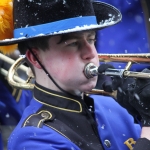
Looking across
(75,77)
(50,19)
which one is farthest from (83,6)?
(75,77)

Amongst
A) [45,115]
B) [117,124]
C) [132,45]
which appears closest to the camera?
[45,115]

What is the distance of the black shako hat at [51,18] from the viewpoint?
1695mm

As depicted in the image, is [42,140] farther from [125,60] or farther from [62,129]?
[125,60]

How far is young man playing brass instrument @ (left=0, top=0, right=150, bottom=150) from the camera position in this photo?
1.69 meters

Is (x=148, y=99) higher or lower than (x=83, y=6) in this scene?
lower

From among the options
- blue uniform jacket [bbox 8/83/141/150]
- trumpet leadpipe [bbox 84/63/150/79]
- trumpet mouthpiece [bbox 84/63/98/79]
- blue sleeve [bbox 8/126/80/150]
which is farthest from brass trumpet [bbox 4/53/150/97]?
blue sleeve [bbox 8/126/80/150]

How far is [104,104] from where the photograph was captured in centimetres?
197

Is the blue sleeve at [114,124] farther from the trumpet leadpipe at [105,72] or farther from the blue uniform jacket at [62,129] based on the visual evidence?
the trumpet leadpipe at [105,72]

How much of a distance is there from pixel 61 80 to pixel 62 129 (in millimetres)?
189

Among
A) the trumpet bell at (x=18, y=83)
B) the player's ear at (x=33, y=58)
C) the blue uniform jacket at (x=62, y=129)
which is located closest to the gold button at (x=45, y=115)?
the blue uniform jacket at (x=62, y=129)

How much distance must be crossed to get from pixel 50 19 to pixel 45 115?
1.24ft

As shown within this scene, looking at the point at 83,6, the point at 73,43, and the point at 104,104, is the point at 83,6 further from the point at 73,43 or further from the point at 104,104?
the point at 104,104

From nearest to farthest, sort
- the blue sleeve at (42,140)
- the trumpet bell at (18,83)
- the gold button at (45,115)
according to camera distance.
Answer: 1. the blue sleeve at (42,140)
2. the gold button at (45,115)
3. the trumpet bell at (18,83)

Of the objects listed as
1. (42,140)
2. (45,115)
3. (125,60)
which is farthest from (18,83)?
(42,140)
